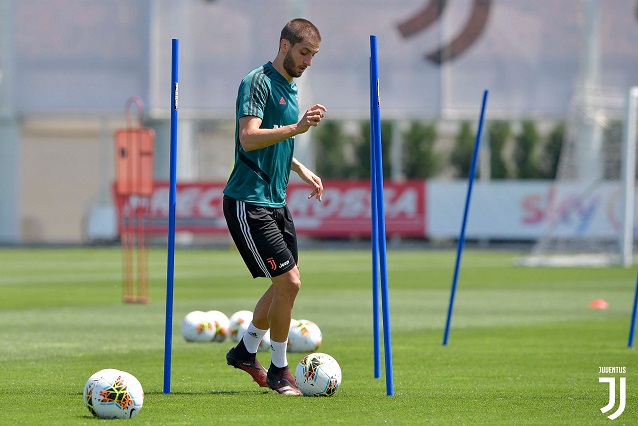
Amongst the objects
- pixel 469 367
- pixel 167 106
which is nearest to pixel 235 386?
pixel 469 367

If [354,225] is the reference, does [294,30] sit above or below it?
above

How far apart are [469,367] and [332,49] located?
35700mm

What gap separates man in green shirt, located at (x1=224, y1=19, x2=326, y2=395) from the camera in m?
8.59

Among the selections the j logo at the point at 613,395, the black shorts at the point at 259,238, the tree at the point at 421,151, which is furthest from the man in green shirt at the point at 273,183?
the tree at the point at 421,151

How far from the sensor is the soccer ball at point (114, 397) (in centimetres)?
759

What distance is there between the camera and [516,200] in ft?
135

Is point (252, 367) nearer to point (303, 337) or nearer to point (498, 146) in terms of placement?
point (303, 337)

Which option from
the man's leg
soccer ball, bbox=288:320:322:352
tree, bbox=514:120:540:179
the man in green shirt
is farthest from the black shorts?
tree, bbox=514:120:540:179

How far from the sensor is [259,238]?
8.66 meters

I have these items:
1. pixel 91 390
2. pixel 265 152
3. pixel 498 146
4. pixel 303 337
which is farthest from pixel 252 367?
pixel 498 146

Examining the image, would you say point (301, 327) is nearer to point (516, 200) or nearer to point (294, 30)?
point (294, 30)

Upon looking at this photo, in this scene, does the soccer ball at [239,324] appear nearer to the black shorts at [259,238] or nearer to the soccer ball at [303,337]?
the soccer ball at [303,337]

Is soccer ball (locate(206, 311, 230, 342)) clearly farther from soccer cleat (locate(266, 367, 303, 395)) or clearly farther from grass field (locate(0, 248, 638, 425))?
soccer cleat (locate(266, 367, 303, 395))

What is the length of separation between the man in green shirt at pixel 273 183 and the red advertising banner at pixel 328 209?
3220 centimetres
